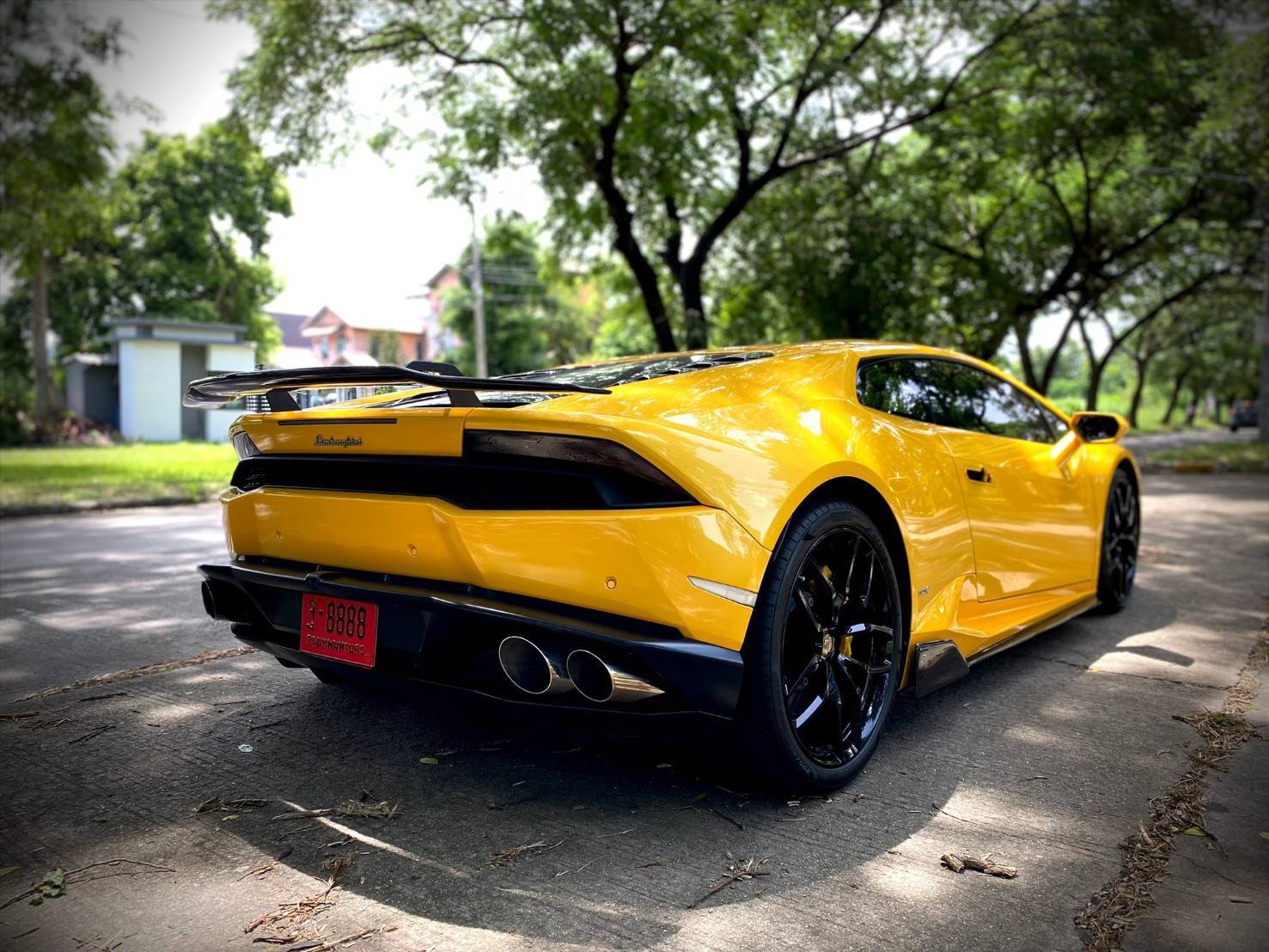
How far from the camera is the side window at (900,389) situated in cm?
342

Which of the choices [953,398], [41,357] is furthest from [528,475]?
[41,357]

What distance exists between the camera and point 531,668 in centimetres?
254

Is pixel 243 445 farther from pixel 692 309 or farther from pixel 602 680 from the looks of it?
pixel 692 309

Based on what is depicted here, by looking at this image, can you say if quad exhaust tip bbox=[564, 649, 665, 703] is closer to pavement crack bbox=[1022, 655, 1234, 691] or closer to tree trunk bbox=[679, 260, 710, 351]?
pavement crack bbox=[1022, 655, 1234, 691]

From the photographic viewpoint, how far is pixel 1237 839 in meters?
2.55

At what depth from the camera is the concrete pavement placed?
2.13m

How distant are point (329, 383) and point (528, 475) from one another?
2.01ft

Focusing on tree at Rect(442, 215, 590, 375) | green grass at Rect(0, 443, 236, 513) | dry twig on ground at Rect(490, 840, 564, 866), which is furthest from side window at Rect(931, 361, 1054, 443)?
tree at Rect(442, 215, 590, 375)

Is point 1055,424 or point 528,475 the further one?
point 1055,424

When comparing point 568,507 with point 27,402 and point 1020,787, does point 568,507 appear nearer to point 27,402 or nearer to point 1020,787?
point 1020,787

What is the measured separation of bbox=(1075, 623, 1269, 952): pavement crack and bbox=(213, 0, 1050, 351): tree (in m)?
11.9

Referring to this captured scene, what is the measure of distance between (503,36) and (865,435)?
14010 millimetres

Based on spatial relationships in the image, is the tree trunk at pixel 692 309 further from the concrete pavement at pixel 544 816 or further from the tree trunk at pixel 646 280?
the concrete pavement at pixel 544 816

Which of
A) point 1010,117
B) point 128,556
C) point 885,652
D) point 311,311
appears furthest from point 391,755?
point 311,311
